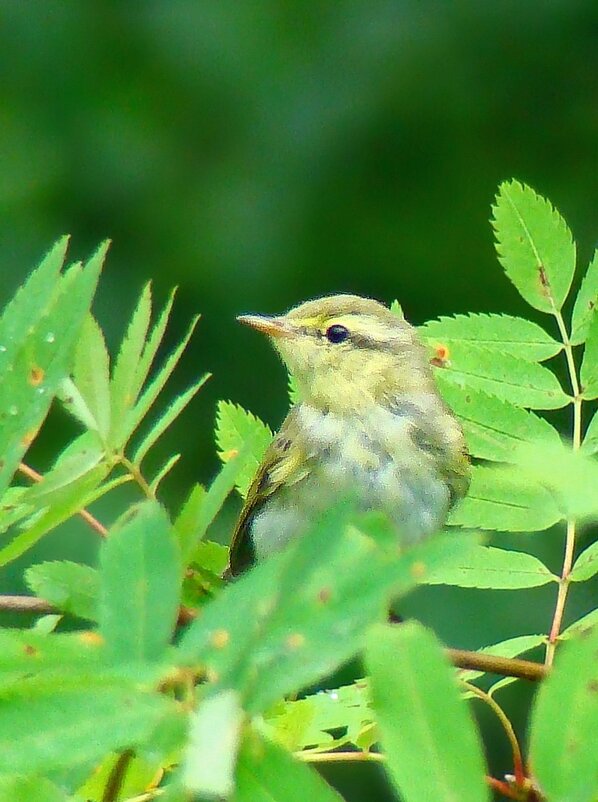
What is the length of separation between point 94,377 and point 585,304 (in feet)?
2.56

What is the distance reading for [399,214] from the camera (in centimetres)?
559

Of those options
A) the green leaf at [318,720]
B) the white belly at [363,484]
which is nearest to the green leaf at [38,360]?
the green leaf at [318,720]

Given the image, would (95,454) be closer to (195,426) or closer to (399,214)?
(195,426)

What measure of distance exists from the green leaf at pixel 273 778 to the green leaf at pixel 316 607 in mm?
43

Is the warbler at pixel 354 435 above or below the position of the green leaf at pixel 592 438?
above

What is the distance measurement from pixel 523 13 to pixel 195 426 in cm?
210

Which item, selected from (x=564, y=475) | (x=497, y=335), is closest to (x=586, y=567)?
(x=497, y=335)

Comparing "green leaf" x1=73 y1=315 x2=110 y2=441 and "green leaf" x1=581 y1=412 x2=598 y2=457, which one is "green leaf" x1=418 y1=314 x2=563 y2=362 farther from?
"green leaf" x1=73 y1=315 x2=110 y2=441

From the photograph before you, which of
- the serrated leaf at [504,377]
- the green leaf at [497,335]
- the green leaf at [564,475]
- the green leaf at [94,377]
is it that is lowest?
the green leaf at [564,475]

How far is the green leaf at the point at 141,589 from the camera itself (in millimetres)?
860

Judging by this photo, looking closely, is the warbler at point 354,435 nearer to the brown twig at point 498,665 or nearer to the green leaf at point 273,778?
the brown twig at point 498,665

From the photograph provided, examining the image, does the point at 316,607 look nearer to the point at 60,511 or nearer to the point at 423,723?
the point at 423,723

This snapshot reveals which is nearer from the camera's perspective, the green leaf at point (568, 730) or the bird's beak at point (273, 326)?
the green leaf at point (568, 730)

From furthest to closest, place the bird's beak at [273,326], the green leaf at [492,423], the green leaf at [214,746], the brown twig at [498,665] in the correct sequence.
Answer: the bird's beak at [273,326] → the green leaf at [492,423] → the brown twig at [498,665] → the green leaf at [214,746]
